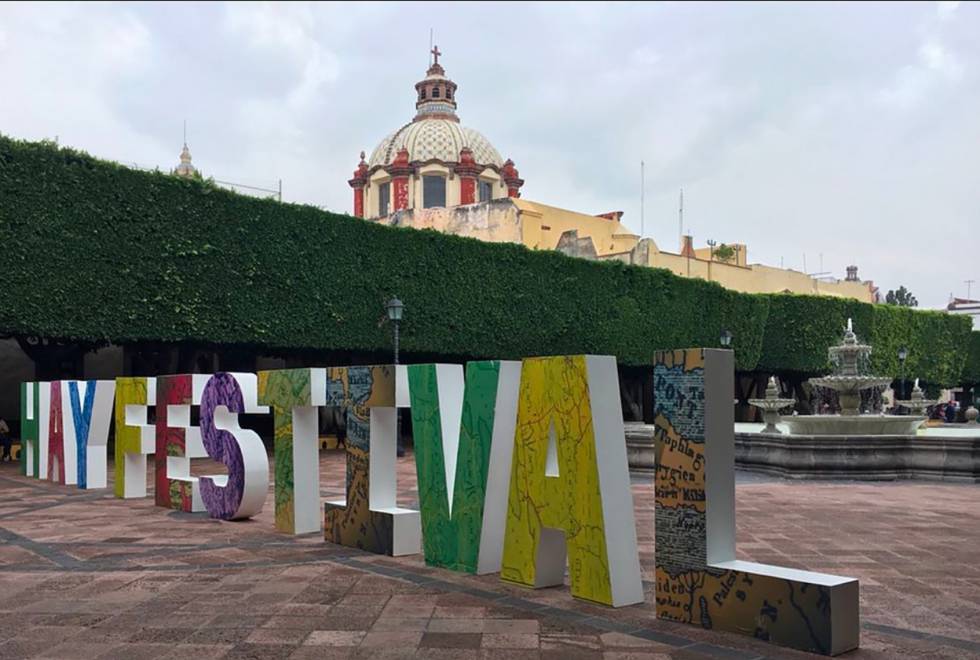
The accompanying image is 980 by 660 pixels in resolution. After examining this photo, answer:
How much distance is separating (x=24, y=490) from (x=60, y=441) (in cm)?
94

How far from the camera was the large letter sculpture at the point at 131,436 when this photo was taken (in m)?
11.2

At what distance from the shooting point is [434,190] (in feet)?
181

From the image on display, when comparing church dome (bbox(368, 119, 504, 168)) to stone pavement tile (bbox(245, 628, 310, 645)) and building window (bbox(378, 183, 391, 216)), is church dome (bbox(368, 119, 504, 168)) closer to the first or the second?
building window (bbox(378, 183, 391, 216))

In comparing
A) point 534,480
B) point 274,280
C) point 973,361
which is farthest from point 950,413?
point 534,480

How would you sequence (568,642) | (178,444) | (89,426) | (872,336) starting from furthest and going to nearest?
1. (872,336)
2. (89,426)
3. (178,444)
4. (568,642)

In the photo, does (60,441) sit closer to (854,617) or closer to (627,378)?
(854,617)

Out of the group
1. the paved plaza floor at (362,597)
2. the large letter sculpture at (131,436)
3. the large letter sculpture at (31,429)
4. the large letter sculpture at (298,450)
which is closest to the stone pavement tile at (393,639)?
the paved plaza floor at (362,597)

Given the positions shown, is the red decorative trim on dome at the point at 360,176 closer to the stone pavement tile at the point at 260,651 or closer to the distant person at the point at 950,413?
the distant person at the point at 950,413

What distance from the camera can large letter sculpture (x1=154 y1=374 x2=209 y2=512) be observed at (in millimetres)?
10086

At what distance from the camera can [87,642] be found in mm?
4879

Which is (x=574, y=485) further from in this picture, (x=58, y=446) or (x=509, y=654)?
(x=58, y=446)

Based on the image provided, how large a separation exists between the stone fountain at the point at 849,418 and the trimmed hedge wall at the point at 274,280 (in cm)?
910

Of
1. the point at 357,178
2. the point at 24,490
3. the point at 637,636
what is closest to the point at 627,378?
the point at 24,490

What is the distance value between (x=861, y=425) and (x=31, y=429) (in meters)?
14.1
